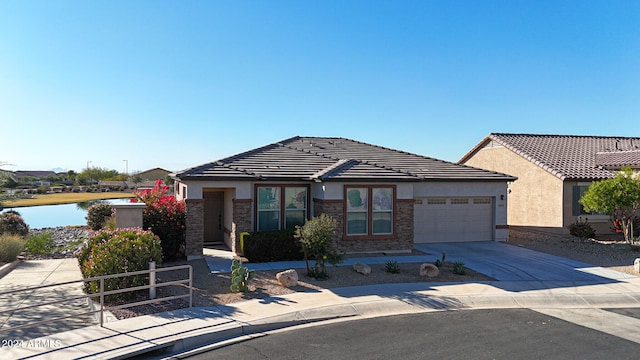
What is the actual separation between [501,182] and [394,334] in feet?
46.5

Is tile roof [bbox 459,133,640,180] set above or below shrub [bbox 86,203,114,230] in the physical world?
above

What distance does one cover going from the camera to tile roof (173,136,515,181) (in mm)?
17062

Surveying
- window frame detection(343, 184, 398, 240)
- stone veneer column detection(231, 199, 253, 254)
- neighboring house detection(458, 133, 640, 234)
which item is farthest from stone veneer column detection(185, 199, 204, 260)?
neighboring house detection(458, 133, 640, 234)

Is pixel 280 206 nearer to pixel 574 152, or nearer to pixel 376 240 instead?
pixel 376 240

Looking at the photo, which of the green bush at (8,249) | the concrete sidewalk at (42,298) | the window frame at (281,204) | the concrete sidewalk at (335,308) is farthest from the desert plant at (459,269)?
the green bush at (8,249)

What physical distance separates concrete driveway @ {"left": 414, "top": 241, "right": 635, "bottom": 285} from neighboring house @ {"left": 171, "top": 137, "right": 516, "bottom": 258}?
144cm

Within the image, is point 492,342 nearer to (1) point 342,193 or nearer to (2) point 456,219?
(1) point 342,193

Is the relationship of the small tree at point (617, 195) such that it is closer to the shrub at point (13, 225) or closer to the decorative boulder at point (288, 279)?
the decorative boulder at point (288, 279)

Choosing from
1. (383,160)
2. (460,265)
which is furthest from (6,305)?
(383,160)

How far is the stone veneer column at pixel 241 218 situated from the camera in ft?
55.2

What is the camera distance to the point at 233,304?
10711mm

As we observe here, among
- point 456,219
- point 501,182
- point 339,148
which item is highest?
point 339,148

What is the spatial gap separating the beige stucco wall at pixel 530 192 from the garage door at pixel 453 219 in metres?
5.19

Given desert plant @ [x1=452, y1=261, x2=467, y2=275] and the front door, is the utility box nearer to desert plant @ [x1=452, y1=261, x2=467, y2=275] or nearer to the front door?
the front door
